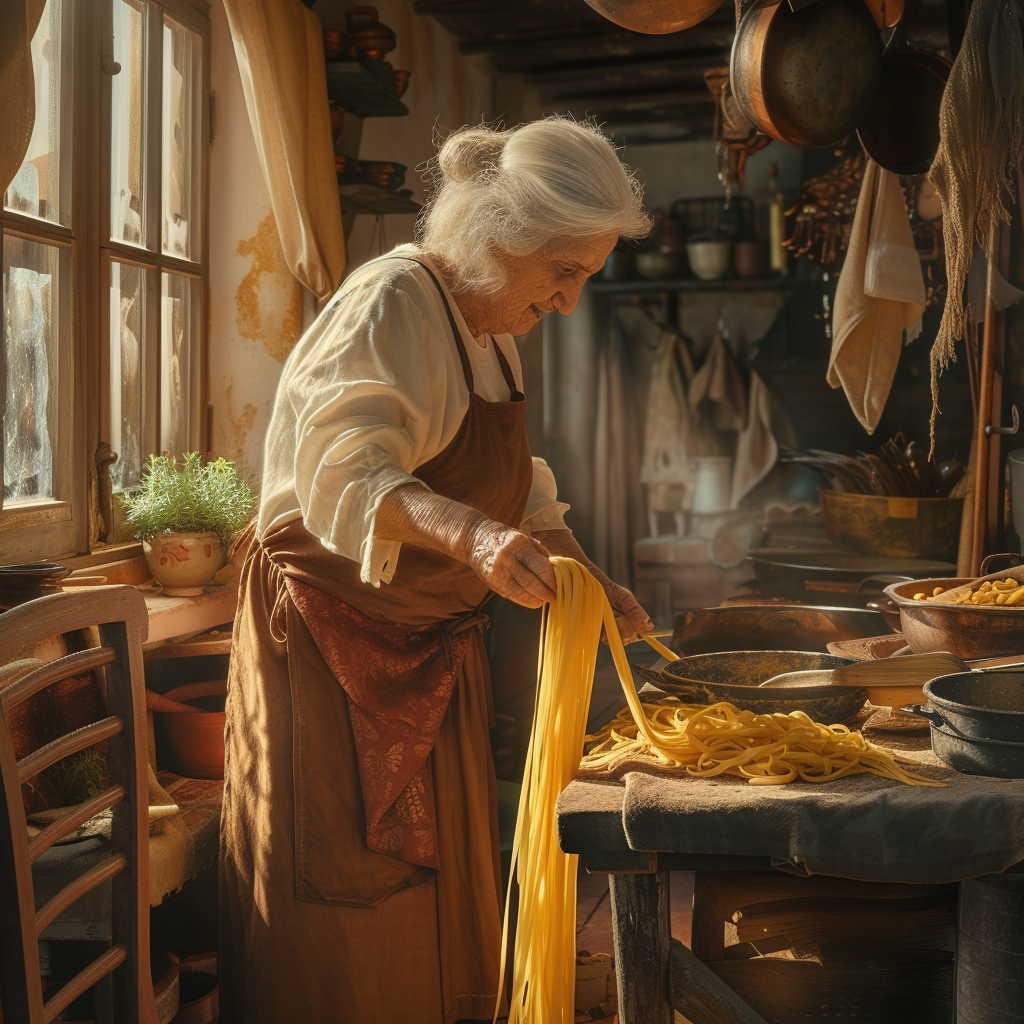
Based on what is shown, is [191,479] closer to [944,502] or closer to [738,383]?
[944,502]

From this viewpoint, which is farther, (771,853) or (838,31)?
(838,31)

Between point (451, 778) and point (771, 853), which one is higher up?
point (771, 853)

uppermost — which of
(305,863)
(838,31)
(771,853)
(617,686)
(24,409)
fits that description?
(838,31)

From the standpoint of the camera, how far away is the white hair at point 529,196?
191cm

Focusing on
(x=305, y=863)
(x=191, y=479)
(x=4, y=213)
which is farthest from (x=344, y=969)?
(x=4, y=213)

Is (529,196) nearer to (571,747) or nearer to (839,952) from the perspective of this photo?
(571,747)

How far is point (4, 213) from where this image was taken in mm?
2533

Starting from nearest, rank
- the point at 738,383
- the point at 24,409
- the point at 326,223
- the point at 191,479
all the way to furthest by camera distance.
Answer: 1. the point at 24,409
2. the point at 191,479
3. the point at 326,223
4. the point at 738,383

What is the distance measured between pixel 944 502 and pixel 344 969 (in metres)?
2.46

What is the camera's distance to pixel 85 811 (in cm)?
134

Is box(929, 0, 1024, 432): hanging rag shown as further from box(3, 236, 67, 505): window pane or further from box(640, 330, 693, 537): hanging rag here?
box(640, 330, 693, 537): hanging rag

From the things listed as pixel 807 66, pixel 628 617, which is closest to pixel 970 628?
pixel 628 617

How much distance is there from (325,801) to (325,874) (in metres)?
0.13

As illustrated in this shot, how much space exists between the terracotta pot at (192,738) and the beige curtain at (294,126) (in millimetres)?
1330
